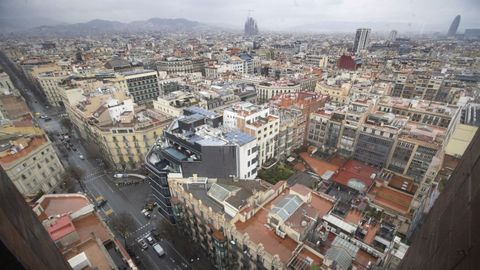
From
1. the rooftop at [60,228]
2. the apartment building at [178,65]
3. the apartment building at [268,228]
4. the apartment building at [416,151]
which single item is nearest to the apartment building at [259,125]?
the apartment building at [268,228]

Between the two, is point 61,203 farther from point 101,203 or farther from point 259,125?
point 259,125

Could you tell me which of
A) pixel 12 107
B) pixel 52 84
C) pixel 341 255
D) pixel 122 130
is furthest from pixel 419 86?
pixel 52 84

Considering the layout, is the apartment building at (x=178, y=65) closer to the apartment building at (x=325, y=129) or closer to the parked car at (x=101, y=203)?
the apartment building at (x=325, y=129)

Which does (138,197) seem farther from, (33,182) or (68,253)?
(68,253)

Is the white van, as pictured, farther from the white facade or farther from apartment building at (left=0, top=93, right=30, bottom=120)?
apartment building at (left=0, top=93, right=30, bottom=120)

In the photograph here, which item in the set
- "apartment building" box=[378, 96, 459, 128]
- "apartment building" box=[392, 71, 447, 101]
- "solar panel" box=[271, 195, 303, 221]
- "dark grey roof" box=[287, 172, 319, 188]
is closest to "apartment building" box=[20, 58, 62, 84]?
"dark grey roof" box=[287, 172, 319, 188]

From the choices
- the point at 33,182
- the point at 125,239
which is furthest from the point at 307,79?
the point at 33,182
